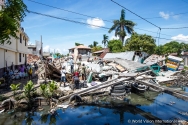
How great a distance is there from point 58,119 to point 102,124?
2750 millimetres

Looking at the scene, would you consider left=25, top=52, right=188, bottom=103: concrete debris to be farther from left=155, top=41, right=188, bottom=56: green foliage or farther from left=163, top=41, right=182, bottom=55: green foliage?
left=163, top=41, right=182, bottom=55: green foliage

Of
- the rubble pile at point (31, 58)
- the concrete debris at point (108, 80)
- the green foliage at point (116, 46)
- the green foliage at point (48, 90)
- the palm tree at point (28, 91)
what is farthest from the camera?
the green foliage at point (116, 46)

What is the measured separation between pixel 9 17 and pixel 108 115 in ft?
26.6

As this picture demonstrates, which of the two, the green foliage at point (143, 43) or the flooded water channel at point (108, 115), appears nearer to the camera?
the flooded water channel at point (108, 115)

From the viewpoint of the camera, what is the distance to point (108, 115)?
32.7 ft

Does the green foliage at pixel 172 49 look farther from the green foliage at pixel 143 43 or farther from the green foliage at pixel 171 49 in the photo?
the green foliage at pixel 143 43

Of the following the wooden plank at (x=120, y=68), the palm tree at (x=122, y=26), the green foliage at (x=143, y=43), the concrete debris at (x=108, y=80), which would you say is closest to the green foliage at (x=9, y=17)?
the concrete debris at (x=108, y=80)

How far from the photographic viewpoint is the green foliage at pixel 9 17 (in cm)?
687

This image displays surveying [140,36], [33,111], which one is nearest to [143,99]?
[33,111]

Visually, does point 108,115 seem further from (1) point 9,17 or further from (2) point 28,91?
(1) point 9,17

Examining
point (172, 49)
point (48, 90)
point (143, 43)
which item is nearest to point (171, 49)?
point (172, 49)

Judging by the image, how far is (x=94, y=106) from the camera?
11633mm

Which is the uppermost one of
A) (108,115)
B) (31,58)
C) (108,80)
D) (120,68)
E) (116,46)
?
(116,46)

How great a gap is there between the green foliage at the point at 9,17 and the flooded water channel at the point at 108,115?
4.96m
